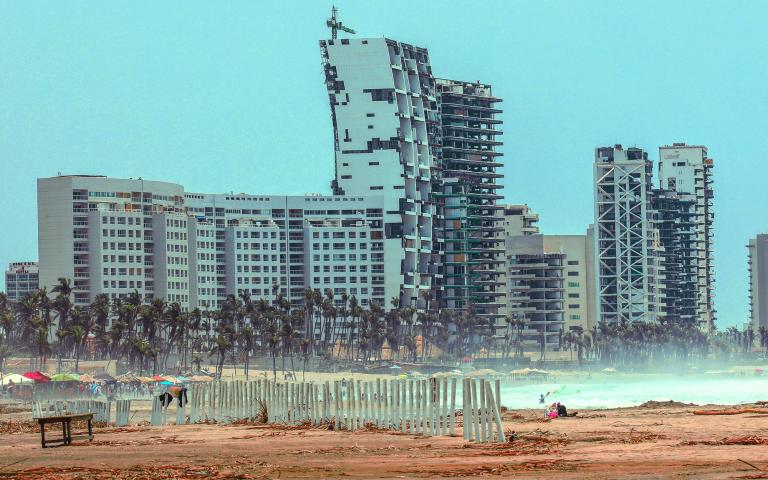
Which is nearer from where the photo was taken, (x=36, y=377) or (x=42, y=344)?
(x=36, y=377)

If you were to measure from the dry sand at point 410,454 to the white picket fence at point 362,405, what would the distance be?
58 cm

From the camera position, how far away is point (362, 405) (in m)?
35.8

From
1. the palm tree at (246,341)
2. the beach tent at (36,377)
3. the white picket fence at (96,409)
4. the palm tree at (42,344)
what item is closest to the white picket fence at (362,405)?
the white picket fence at (96,409)

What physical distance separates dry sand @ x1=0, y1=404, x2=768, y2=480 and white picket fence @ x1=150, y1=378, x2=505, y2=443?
1.90 feet

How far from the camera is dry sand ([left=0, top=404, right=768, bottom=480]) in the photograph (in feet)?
79.2

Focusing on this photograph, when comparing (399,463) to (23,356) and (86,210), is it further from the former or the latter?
(86,210)

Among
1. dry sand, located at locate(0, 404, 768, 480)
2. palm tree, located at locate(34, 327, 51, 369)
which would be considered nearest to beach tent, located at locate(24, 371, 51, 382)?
palm tree, located at locate(34, 327, 51, 369)

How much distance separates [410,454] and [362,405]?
26.0 ft

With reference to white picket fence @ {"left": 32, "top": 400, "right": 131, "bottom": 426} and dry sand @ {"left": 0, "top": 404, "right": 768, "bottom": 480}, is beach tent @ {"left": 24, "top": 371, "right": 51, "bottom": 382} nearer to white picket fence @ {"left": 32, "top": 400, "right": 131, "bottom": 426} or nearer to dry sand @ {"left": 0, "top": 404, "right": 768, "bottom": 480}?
white picket fence @ {"left": 32, "top": 400, "right": 131, "bottom": 426}

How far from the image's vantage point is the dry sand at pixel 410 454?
24125mm

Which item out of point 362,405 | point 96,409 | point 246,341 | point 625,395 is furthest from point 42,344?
point 362,405

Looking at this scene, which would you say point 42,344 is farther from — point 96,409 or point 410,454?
point 410,454

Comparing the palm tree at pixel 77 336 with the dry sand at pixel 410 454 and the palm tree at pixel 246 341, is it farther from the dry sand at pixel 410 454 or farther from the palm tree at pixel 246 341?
the dry sand at pixel 410 454

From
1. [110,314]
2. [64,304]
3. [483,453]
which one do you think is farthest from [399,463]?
[110,314]
